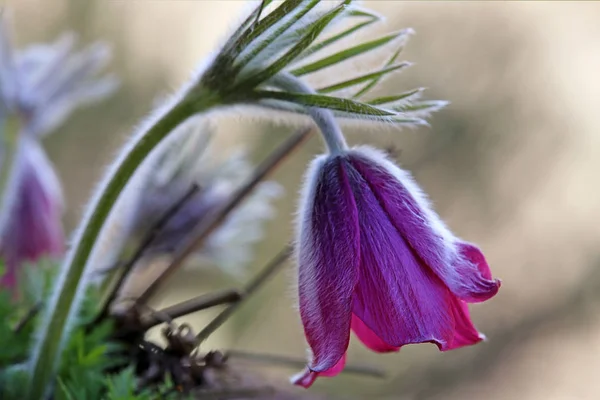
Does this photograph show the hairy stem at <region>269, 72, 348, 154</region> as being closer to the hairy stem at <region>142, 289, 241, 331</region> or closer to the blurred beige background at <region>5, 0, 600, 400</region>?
the hairy stem at <region>142, 289, 241, 331</region>

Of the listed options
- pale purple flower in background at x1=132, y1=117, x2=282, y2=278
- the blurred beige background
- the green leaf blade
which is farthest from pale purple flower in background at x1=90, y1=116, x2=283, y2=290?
the blurred beige background

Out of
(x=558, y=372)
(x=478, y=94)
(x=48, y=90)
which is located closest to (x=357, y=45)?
(x=48, y=90)

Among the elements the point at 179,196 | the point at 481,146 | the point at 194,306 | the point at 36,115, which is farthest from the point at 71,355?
the point at 481,146

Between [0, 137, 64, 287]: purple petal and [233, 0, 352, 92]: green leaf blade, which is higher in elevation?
[233, 0, 352, 92]: green leaf blade

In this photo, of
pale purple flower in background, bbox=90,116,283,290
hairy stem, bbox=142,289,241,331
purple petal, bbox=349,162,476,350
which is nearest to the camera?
purple petal, bbox=349,162,476,350

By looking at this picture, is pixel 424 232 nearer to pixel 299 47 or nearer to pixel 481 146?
pixel 299 47

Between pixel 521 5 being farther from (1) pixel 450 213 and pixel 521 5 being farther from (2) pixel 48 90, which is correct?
(2) pixel 48 90

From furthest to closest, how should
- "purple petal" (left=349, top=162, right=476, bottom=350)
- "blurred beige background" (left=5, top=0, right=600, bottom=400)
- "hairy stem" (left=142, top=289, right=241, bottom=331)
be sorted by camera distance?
"blurred beige background" (left=5, top=0, right=600, bottom=400) → "hairy stem" (left=142, top=289, right=241, bottom=331) → "purple petal" (left=349, top=162, right=476, bottom=350)
